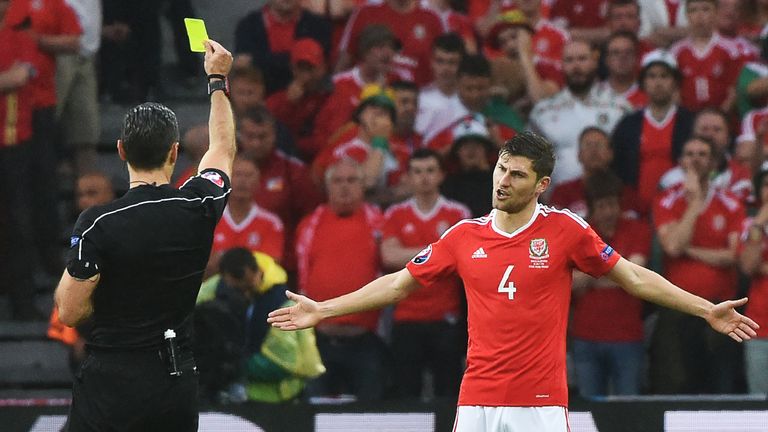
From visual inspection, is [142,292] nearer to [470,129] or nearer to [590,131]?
[470,129]

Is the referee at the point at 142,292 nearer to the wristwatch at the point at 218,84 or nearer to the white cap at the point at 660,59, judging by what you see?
the wristwatch at the point at 218,84

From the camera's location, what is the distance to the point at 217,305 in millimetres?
9094

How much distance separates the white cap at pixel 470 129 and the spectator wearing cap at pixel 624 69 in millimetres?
1217

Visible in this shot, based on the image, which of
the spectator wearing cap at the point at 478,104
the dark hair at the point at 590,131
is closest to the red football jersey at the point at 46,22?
the spectator wearing cap at the point at 478,104

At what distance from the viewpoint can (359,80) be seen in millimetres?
11664

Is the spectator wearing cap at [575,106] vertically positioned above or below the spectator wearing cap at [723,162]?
above

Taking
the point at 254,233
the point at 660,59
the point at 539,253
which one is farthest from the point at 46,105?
the point at 539,253

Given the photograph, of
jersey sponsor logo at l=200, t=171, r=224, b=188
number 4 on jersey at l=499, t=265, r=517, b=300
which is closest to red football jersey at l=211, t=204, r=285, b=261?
number 4 on jersey at l=499, t=265, r=517, b=300

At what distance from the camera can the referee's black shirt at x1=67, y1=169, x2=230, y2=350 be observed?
5.34 meters

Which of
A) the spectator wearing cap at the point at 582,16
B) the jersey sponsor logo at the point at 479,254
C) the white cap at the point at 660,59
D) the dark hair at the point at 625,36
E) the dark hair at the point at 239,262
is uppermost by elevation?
the spectator wearing cap at the point at 582,16

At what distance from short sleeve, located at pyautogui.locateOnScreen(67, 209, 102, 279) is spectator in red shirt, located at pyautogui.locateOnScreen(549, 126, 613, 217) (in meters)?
5.58

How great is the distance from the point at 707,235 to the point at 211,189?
5.39 m

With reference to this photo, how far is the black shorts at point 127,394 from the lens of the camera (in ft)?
17.7

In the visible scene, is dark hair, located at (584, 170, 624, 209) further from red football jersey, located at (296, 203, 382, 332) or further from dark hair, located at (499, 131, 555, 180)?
dark hair, located at (499, 131, 555, 180)
